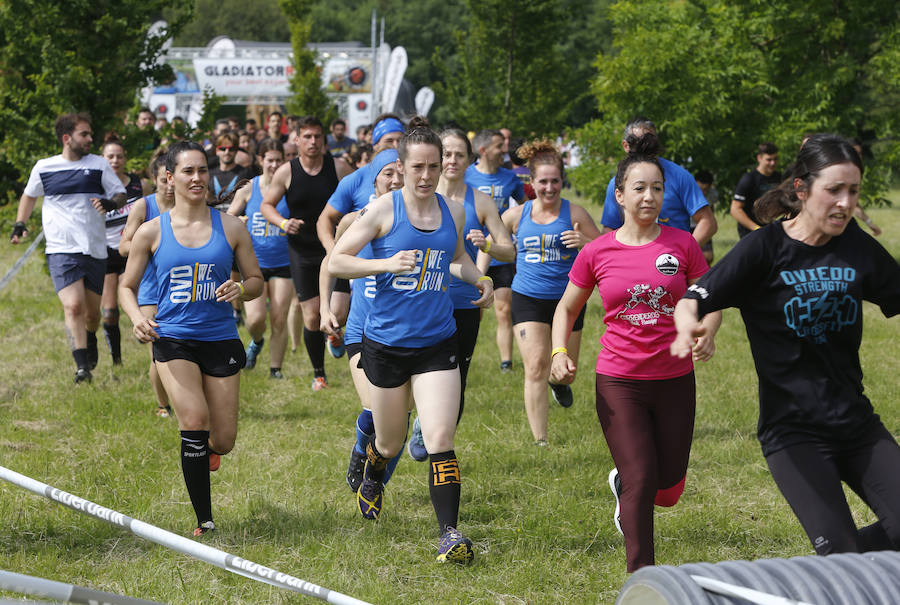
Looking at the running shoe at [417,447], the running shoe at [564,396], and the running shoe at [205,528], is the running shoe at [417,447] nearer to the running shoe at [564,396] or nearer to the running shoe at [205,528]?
the running shoe at [205,528]

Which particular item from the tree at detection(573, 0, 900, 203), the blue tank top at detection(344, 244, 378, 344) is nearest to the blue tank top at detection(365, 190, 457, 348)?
the blue tank top at detection(344, 244, 378, 344)

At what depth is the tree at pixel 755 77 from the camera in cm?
1917

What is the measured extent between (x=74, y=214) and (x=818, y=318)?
785 cm

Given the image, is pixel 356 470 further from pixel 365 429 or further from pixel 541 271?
pixel 541 271

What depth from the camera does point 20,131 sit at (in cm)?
1413

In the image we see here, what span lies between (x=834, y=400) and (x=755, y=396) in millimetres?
5745

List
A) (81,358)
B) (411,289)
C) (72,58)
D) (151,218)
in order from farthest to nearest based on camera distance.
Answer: (72,58) < (81,358) < (151,218) < (411,289)

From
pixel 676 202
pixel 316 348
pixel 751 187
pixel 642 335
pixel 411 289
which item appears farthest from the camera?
pixel 751 187

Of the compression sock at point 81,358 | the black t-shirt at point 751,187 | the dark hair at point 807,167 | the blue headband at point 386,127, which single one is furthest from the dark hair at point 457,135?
the black t-shirt at point 751,187

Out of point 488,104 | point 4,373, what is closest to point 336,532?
point 4,373

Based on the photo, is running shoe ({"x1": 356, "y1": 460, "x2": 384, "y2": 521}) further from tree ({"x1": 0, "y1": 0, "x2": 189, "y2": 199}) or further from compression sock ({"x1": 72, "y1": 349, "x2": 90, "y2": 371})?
tree ({"x1": 0, "y1": 0, "x2": 189, "y2": 199})

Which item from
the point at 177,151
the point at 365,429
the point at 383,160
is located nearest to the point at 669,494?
the point at 365,429

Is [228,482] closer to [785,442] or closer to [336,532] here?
[336,532]

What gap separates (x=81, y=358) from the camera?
33.0 ft
